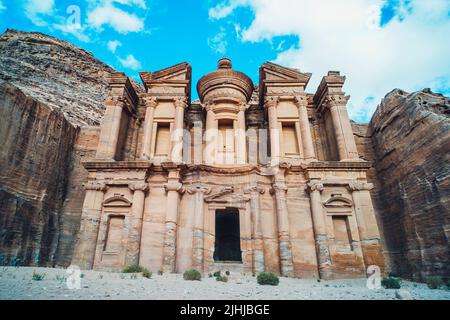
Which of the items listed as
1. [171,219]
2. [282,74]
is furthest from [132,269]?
[282,74]

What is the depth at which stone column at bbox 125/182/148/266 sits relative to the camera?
12.2 m

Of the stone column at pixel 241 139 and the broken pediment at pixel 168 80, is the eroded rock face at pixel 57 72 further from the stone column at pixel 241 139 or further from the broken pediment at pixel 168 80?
the stone column at pixel 241 139

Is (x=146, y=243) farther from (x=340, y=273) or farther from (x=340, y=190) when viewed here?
(x=340, y=190)

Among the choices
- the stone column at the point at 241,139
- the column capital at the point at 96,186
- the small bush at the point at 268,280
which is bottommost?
the small bush at the point at 268,280

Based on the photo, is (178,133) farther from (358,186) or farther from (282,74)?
(358,186)

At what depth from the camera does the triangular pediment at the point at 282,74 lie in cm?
1705

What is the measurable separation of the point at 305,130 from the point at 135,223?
10.7m

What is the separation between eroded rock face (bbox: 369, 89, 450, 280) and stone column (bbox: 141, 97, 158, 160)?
Result: 14.8 m

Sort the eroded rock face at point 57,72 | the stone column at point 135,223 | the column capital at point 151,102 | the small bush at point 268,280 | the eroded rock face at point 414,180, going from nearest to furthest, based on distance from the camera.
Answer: the small bush at point 268,280 < the stone column at point 135,223 < the eroded rock face at point 414,180 < the column capital at point 151,102 < the eroded rock face at point 57,72

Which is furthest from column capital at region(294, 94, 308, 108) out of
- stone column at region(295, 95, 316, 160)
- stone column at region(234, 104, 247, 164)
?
stone column at region(234, 104, 247, 164)

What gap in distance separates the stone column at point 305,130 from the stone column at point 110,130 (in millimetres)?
10961

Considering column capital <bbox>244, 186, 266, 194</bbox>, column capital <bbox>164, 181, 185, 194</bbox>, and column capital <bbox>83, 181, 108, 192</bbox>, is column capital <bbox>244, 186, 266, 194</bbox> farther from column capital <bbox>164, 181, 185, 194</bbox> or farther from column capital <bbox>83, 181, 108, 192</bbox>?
column capital <bbox>83, 181, 108, 192</bbox>

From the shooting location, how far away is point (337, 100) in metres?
16.2

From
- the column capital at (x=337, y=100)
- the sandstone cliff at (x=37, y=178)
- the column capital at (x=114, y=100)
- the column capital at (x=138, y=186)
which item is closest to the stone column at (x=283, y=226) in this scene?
the column capital at (x=337, y=100)
